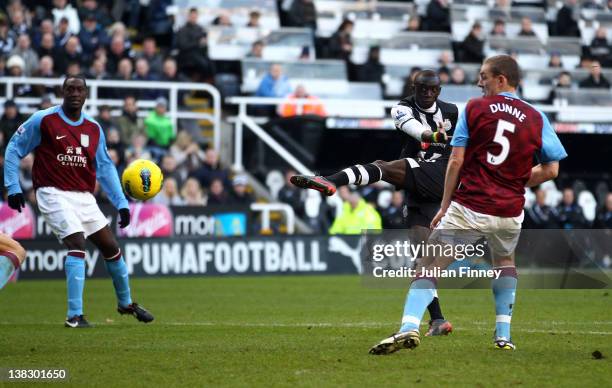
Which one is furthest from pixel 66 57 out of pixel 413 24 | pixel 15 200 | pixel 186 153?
pixel 15 200

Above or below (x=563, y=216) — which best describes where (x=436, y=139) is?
above

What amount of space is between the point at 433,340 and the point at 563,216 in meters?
14.2

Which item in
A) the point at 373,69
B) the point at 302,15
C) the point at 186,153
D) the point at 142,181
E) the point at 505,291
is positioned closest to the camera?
the point at 505,291

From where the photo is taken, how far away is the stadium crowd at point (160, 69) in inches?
864

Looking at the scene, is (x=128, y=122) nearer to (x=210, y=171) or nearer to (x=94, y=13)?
(x=210, y=171)

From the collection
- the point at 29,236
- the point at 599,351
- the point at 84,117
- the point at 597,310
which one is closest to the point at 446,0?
the point at 29,236

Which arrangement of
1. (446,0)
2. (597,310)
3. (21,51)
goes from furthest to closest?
(446,0)
(21,51)
(597,310)

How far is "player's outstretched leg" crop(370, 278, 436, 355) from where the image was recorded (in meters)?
8.50

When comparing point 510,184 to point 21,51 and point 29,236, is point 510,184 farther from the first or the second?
point 21,51

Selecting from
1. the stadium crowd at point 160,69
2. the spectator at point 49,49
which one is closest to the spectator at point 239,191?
the stadium crowd at point 160,69

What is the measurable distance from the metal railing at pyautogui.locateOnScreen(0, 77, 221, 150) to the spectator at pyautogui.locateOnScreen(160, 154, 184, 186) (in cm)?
117

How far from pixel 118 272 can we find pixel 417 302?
417 cm

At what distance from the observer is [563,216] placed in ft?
77.7

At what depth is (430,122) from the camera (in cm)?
1074
